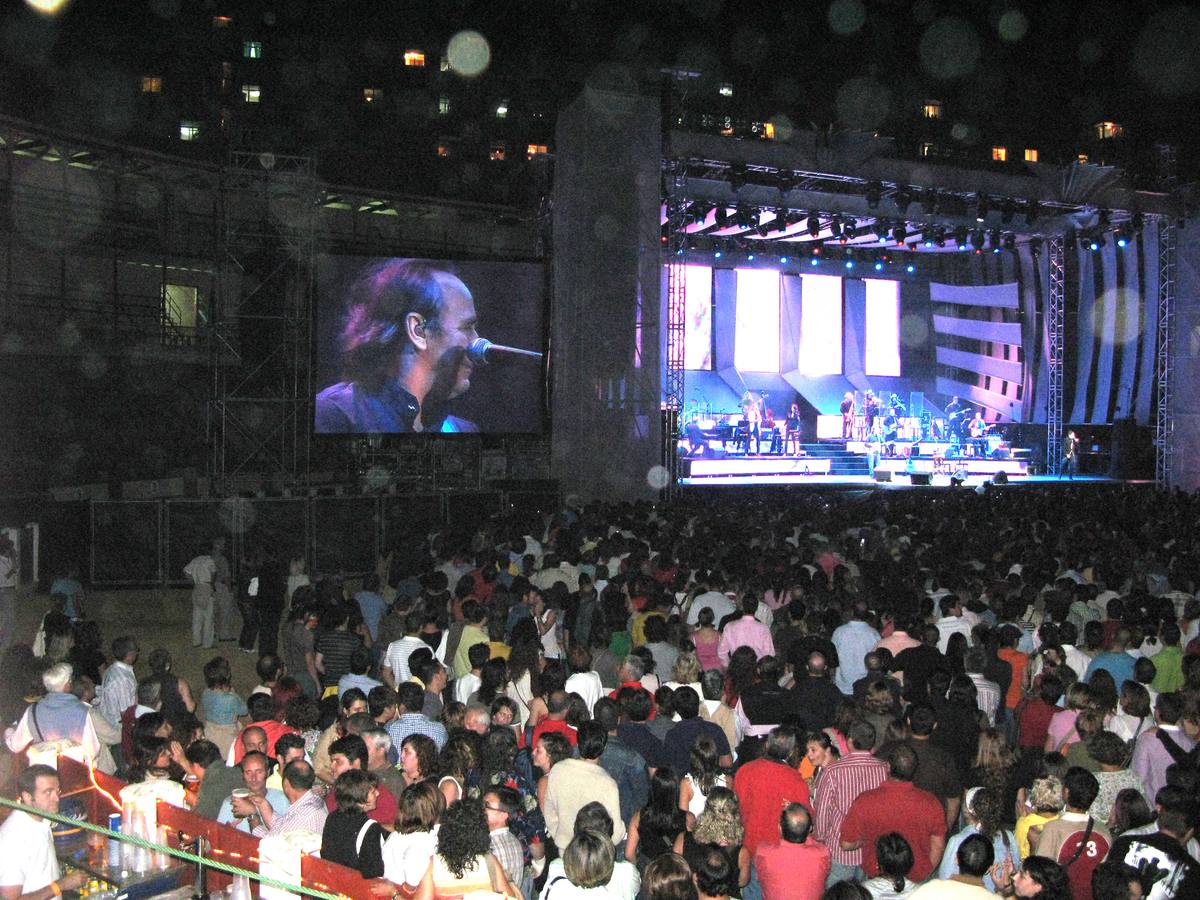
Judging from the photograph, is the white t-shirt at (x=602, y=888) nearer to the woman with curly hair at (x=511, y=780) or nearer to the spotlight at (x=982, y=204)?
the woman with curly hair at (x=511, y=780)

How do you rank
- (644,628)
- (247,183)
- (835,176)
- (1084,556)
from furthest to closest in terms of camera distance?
(835,176) → (247,183) → (1084,556) → (644,628)

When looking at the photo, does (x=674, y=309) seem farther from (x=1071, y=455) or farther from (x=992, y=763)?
(x=992, y=763)

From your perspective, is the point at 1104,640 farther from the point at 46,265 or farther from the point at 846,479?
the point at 46,265

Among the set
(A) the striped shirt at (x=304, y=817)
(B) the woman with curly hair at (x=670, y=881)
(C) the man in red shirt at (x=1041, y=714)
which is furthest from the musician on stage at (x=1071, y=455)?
(B) the woman with curly hair at (x=670, y=881)

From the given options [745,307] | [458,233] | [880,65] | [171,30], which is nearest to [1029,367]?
[745,307]

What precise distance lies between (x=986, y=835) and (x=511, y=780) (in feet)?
6.56

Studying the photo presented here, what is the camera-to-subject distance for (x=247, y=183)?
18641 millimetres

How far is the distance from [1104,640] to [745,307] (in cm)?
2371

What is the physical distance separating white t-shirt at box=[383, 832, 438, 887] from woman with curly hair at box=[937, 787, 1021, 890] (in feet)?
6.33

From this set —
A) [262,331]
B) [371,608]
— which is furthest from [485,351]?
[371,608]

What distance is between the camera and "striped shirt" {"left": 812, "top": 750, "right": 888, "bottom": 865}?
485 cm

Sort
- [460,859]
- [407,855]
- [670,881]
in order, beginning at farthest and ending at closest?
[407,855] → [460,859] → [670,881]

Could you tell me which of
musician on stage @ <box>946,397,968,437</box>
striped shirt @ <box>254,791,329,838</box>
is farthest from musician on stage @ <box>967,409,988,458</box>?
striped shirt @ <box>254,791,329,838</box>

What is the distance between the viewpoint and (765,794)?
15.6ft
